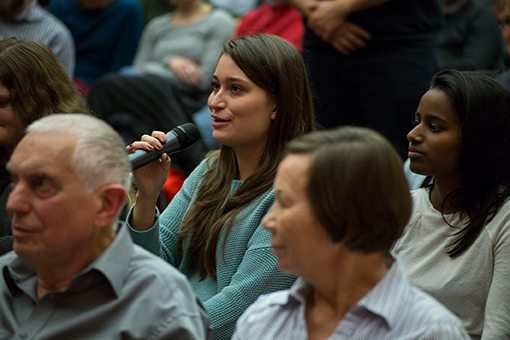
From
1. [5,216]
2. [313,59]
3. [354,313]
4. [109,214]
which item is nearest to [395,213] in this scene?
[354,313]

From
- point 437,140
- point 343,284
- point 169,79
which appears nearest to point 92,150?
point 343,284

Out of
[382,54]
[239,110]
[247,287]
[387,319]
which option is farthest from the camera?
[382,54]

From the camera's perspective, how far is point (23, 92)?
85.7 inches

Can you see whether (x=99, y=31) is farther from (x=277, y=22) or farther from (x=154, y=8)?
(x=277, y=22)

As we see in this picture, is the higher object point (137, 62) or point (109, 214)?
point (109, 214)

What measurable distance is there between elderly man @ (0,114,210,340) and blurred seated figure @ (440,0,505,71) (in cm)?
267

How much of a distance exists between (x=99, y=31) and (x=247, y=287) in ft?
10.5

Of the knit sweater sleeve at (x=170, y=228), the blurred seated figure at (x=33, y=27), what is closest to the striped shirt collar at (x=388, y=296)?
the knit sweater sleeve at (x=170, y=228)

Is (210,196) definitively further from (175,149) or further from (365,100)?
(365,100)

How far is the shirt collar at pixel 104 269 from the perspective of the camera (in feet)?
4.44

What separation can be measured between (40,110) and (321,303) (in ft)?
4.20

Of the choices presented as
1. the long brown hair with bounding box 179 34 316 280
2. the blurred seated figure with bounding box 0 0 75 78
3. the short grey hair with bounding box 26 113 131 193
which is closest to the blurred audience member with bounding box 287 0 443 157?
the long brown hair with bounding box 179 34 316 280

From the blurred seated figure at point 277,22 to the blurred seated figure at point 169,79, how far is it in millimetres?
201

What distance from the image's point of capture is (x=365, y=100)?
2723mm
